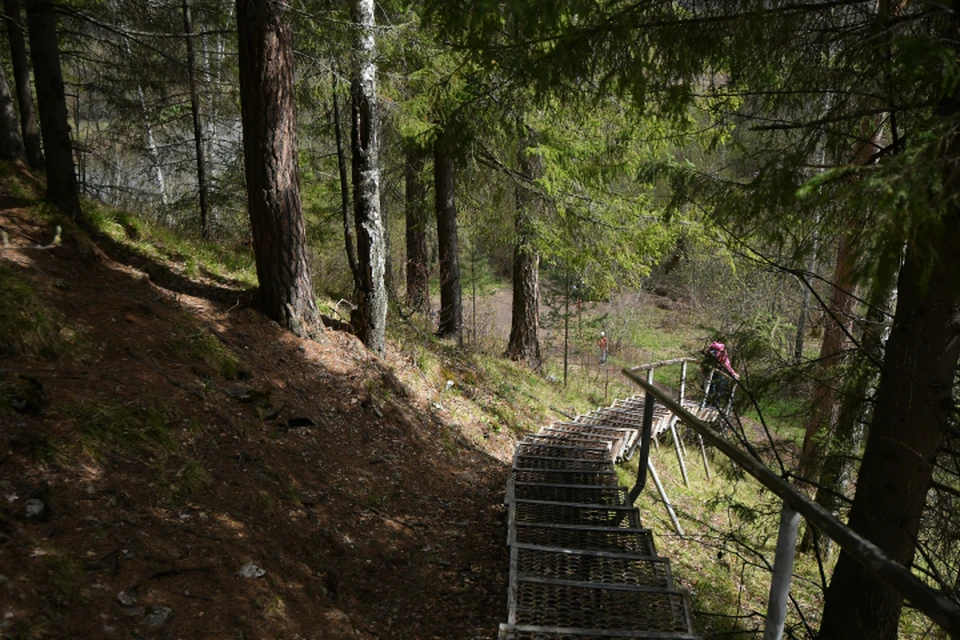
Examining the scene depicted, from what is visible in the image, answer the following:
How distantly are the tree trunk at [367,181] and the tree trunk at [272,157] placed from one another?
909mm

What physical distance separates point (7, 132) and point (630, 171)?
9425 mm

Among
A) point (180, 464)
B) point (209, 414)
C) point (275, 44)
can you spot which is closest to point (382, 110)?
point (275, 44)

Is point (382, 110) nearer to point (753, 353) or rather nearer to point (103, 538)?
point (753, 353)

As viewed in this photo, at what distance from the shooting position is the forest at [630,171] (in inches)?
124

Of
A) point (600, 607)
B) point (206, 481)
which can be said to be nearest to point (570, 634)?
point (600, 607)

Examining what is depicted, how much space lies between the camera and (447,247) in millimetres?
11992

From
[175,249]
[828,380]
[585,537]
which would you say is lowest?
[585,537]

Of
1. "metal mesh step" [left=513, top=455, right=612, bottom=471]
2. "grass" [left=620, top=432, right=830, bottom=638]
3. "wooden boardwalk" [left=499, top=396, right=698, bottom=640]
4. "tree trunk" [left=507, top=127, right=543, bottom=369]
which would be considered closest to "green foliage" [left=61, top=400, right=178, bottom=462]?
"wooden boardwalk" [left=499, top=396, right=698, bottom=640]

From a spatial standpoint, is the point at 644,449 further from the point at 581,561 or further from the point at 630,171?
the point at 630,171

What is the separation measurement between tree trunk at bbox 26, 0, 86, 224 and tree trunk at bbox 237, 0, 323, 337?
202cm

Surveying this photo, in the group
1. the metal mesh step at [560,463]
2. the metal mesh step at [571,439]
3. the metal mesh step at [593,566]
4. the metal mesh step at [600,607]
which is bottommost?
the metal mesh step at [571,439]

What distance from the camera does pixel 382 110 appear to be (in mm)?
9258

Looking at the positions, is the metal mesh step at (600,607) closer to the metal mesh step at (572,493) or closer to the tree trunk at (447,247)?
the metal mesh step at (572,493)

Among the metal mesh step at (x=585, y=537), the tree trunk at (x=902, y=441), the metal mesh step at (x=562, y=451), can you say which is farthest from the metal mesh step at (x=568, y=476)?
the tree trunk at (x=902, y=441)
